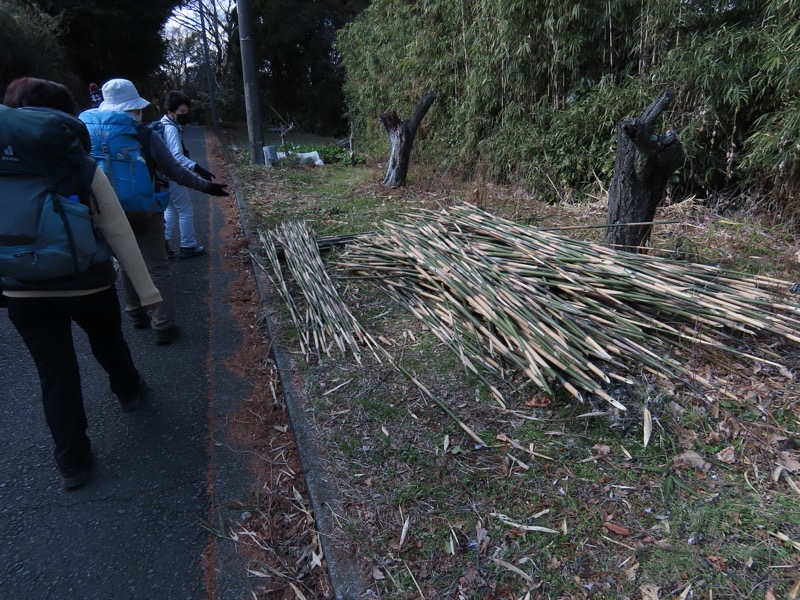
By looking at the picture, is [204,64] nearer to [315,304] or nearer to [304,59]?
[304,59]

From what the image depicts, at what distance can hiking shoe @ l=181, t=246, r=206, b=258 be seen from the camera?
17.7 ft

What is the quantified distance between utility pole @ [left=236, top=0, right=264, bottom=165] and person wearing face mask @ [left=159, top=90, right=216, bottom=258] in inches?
219

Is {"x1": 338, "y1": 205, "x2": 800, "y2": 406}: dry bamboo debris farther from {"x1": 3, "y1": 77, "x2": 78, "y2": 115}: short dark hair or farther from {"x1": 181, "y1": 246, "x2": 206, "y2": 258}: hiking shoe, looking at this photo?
{"x1": 181, "y1": 246, "x2": 206, "y2": 258}: hiking shoe

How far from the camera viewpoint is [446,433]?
2.48 m

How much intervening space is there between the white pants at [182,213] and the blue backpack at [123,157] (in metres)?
1.62

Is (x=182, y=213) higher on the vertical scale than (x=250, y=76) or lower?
lower

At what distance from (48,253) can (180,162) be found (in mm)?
2303

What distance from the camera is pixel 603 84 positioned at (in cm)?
574

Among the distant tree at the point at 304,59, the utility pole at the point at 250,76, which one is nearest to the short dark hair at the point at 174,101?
the utility pole at the point at 250,76

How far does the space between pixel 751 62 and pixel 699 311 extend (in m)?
3.12

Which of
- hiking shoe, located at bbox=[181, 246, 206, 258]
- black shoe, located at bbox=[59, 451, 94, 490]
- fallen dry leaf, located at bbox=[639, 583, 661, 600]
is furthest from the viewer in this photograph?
hiking shoe, located at bbox=[181, 246, 206, 258]

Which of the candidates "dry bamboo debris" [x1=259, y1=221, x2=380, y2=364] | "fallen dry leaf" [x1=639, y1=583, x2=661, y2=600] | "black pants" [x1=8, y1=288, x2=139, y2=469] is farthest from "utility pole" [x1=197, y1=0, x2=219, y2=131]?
"fallen dry leaf" [x1=639, y1=583, x2=661, y2=600]

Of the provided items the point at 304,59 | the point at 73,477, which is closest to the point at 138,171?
the point at 73,477

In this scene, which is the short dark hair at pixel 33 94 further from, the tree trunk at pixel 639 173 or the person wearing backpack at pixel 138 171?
the tree trunk at pixel 639 173
